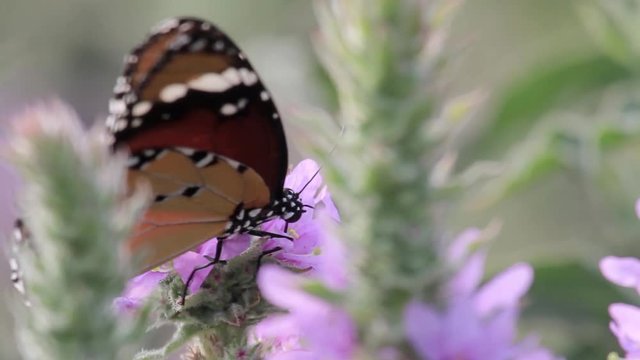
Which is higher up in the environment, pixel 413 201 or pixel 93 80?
pixel 93 80

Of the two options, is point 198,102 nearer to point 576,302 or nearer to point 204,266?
point 204,266

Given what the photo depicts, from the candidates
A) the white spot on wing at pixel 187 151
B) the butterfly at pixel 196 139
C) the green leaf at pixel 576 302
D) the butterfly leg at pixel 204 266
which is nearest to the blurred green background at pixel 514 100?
the green leaf at pixel 576 302

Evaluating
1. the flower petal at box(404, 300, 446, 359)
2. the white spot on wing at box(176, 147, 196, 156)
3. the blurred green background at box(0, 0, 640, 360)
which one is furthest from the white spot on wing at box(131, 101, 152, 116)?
the flower petal at box(404, 300, 446, 359)

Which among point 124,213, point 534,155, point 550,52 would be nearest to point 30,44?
point 550,52

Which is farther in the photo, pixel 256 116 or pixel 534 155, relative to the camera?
A: pixel 534 155

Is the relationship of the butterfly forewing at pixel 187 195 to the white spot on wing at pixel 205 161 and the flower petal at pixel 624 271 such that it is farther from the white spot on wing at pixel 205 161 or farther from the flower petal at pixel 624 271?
the flower petal at pixel 624 271

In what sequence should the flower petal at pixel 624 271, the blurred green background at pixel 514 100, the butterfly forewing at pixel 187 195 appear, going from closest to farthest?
the flower petal at pixel 624 271 < the butterfly forewing at pixel 187 195 < the blurred green background at pixel 514 100

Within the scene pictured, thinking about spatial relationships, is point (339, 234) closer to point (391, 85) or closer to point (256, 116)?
point (391, 85)
